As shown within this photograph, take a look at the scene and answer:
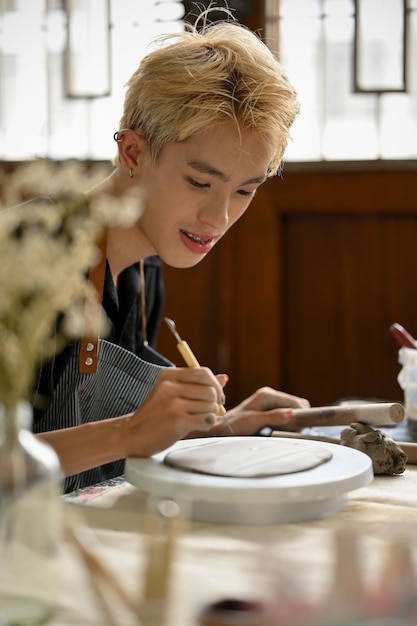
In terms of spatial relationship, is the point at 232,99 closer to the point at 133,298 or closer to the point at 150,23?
the point at 133,298

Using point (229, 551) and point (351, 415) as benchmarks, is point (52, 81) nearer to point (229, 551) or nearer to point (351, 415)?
point (351, 415)

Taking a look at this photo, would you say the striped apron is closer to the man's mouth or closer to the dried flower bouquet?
the man's mouth

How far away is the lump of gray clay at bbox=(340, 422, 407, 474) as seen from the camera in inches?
52.8

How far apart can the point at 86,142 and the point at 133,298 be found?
5.79ft

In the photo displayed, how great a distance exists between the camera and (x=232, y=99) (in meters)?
1.61

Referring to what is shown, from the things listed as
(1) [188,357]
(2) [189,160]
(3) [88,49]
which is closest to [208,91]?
(2) [189,160]

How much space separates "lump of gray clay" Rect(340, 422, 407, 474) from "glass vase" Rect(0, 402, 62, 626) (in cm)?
71

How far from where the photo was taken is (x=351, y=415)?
147cm

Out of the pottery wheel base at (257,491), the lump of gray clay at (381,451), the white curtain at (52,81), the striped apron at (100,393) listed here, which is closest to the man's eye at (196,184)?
the striped apron at (100,393)

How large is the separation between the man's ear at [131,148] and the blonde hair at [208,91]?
16 millimetres

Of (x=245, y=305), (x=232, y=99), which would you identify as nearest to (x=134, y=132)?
(x=232, y=99)

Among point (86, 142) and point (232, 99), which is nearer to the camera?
point (232, 99)

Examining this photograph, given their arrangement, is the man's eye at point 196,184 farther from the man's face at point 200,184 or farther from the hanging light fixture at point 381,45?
the hanging light fixture at point 381,45

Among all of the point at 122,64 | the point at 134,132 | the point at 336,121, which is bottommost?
the point at 134,132
